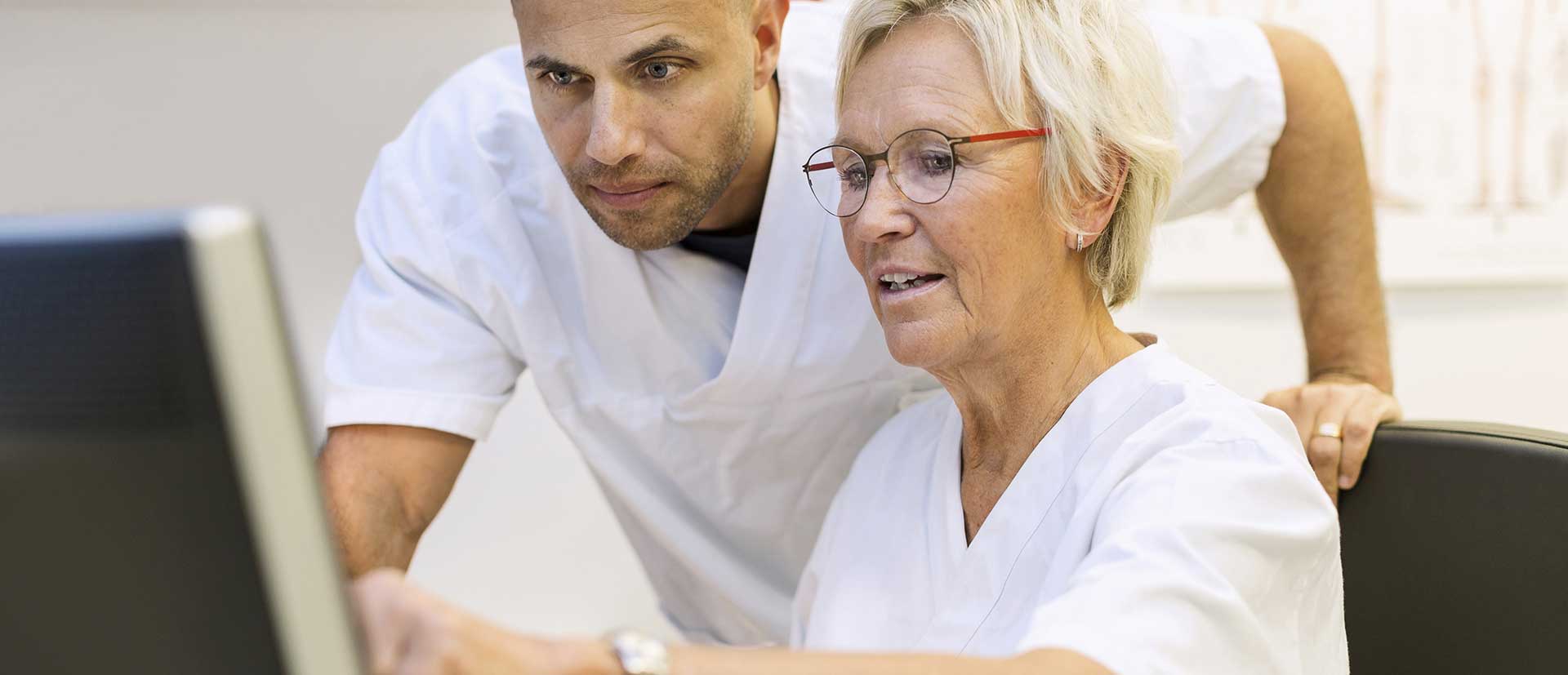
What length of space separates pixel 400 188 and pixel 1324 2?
1749 millimetres

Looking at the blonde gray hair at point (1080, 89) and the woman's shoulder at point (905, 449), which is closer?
the blonde gray hair at point (1080, 89)

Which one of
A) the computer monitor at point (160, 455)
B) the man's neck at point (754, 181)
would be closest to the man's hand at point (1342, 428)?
the man's neck at point (754, 181)

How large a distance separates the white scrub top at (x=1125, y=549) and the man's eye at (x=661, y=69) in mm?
419

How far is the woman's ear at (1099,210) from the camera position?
1073 mm

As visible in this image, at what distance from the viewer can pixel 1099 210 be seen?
1.08m

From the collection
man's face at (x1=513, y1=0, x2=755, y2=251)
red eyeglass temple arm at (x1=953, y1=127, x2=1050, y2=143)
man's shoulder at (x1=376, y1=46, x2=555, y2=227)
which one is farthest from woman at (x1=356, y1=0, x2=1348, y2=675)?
man's shoulder at (x1=376, y1=46, x2=555, y2=227)

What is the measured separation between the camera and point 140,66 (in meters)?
1.74

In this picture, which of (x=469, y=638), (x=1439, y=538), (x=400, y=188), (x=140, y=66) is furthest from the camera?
(x=140, y=66)

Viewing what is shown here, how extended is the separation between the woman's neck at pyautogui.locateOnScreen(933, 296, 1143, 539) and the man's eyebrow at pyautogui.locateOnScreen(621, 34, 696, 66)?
38 cm

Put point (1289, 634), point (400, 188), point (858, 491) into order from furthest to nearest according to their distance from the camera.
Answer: point (400, 188), point (858, 491), point (1289, 634)

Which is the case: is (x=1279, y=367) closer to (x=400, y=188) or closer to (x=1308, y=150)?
(x=1308, y=150)

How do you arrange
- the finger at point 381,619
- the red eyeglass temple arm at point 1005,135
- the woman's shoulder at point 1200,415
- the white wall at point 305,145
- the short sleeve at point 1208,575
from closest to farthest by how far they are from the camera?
1. the finger at point 381,619
2. the short sleeve at point 1208,575
3. the woman's shoulder at point 1200,415
4. the red eyeglass temple arm at point 1005,135
5. the white wall at point 305,145

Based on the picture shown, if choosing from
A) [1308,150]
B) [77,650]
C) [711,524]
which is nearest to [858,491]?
[711,524]

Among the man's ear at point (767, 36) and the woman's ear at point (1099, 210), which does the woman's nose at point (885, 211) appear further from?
the man's ear at point (767, 36)
